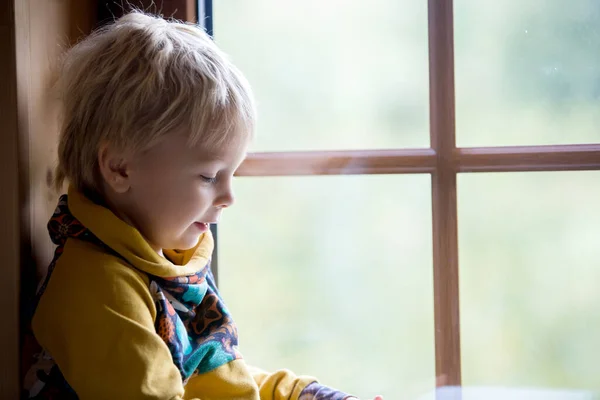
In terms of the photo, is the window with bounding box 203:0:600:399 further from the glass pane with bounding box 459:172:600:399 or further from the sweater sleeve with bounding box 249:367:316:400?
the sweater sleeve with bounding box 249:367:316:400

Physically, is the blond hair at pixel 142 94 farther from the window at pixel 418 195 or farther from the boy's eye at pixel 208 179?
the window at pixel 418 195

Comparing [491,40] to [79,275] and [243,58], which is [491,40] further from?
[79,275]

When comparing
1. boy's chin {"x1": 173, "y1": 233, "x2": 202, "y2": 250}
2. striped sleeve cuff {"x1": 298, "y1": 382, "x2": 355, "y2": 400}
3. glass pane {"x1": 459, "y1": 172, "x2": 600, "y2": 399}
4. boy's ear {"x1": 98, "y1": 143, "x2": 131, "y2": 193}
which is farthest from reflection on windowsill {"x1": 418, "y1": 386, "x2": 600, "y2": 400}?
boy's ear {"x1": 98, "y1": 143, "x2": 131, "y2": 193}

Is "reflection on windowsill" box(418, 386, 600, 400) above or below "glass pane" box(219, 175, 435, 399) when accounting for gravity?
below

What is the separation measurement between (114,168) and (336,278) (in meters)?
0.53

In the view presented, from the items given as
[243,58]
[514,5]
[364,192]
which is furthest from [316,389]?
[514,5]

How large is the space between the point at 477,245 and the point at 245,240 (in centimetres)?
48

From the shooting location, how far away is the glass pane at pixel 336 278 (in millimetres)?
1360

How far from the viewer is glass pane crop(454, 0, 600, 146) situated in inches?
49.8

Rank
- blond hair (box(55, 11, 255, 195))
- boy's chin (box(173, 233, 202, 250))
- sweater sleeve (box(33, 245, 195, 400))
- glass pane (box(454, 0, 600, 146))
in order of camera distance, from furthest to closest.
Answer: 1. glass pane (box(454, 0, 600, 146))
2. boy's chin (box(173, 233, 202, 250))
3. blond hair (box(55, 11, 255, 195))
4. sweater sleeve (box(33, 245, 195, 400))

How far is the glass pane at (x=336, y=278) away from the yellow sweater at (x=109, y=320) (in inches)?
12.0

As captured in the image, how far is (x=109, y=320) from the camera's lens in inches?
38.6

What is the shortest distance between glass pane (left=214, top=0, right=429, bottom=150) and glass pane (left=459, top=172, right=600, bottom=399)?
0.65 ft

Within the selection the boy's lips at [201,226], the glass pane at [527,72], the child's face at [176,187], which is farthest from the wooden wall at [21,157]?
the glass pane at [527,72]
